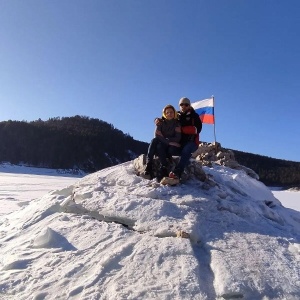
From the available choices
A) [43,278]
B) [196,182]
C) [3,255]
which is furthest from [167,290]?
[196,182]

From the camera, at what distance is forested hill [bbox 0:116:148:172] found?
66625 mm

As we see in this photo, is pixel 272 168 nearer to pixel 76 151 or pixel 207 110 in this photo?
pixel 76 151

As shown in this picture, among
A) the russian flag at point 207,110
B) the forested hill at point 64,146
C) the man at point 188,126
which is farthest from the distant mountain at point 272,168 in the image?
the man at point 188,126

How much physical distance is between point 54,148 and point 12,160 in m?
8.65

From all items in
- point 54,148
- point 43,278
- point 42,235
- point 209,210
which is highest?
point 54,148

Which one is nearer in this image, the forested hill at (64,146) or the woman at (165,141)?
the woman at (165,141)

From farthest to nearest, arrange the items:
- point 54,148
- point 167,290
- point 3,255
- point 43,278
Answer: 1. point 54,148
2. point 3,255
3. point 43,278
4. point 167,290

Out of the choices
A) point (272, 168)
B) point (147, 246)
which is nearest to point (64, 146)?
point (272, 168)

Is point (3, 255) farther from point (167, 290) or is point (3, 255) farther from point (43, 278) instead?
point (167, 290)

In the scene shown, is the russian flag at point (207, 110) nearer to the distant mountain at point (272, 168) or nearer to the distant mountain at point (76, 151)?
the distant mountain at point (272, 168)

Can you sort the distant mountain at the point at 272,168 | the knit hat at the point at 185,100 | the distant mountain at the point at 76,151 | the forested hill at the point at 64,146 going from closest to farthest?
the knit hat at the point at 185,100 < the distant mountain at the point at 272,168 < the distant mountain at the point at 76,151 < the forested hill at the point at 64,146

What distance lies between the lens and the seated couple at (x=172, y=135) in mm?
5840

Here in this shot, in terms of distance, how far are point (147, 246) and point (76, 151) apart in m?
68.4

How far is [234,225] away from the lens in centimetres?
464
